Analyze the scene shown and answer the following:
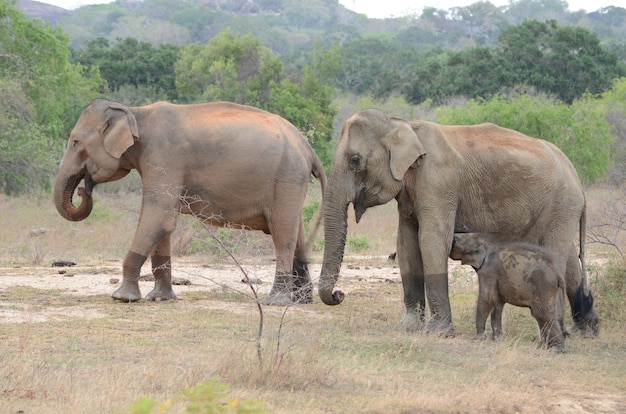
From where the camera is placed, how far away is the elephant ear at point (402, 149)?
9.41 meters

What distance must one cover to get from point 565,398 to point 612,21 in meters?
110

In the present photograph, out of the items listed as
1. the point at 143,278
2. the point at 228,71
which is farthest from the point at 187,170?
the point at 228,71

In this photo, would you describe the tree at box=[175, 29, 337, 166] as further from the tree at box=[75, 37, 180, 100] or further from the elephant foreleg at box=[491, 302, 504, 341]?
the elephant foreleg at box=[491, 302, 504, 341]

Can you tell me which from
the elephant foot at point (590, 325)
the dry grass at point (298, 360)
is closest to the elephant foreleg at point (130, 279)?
the dry grass at point (298, 360)

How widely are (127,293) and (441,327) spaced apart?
3438 mm

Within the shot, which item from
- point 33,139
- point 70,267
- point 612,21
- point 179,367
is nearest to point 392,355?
point 179,367

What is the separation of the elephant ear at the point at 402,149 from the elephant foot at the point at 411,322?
1362 millimetres

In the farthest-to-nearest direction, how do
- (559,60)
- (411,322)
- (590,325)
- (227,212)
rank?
(559,60) → (227,212) → (590,325) → (411,322)

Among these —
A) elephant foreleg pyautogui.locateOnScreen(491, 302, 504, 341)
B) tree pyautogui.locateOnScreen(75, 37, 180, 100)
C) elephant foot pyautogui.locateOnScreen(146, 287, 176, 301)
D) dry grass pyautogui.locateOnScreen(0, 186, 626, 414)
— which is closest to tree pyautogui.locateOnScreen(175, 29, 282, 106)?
Answer: tree pyautogui.locateOnScreen(75, 37, 180, 100)

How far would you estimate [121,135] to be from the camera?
11102 millimetres

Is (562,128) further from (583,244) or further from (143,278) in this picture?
(583,244)

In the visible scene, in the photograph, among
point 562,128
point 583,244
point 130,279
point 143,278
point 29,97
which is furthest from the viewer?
point 562,128

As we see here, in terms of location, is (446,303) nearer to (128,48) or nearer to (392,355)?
(392,355)

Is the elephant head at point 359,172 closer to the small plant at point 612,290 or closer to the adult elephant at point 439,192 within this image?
the adult elephant at point 439,192
